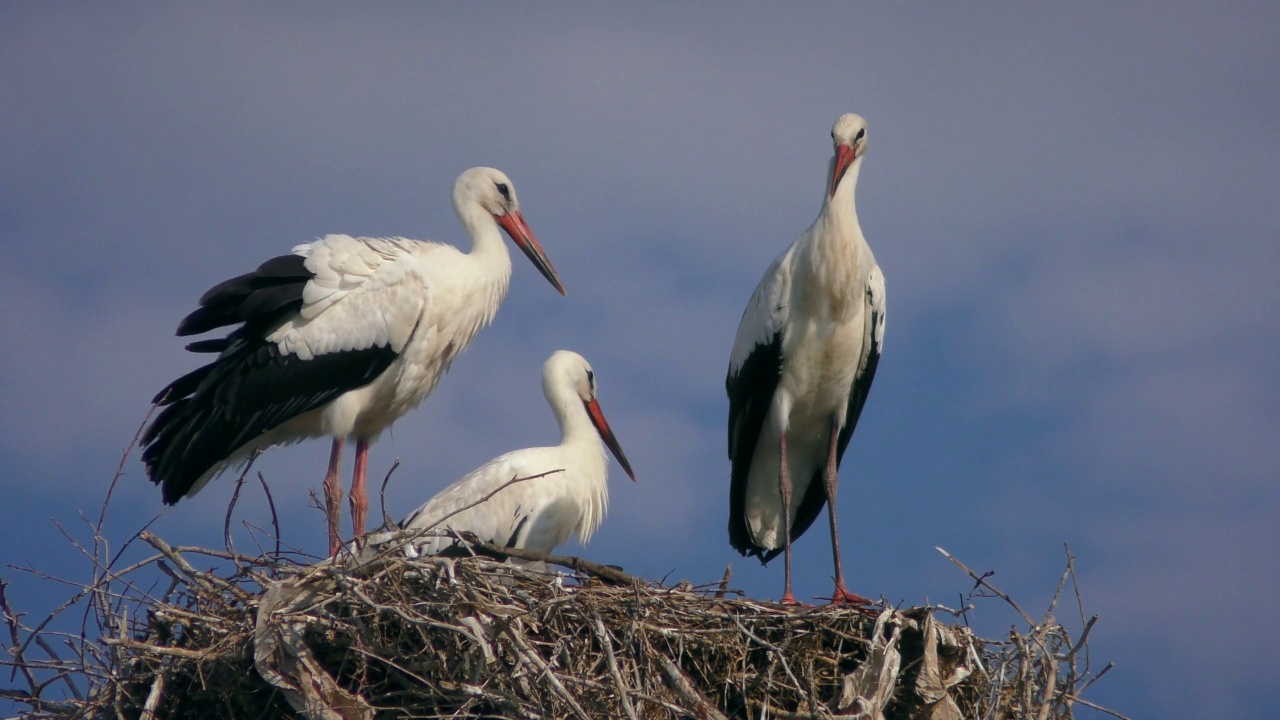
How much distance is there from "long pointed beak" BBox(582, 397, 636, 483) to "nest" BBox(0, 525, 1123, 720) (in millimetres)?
2374

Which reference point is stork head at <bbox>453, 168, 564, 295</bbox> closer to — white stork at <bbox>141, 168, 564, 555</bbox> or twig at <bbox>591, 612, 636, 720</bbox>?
white stork at <bbox>141, 168, 564, 555</bbox>

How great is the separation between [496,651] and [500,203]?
3.28m

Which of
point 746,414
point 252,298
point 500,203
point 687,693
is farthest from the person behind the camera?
point 500,203

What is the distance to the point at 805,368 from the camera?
711 centimetres

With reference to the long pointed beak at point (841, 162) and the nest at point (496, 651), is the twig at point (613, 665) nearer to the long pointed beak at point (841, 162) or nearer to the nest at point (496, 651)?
the nest at point (496, 651)

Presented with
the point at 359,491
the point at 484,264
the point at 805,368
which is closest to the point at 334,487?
the point at 359,491

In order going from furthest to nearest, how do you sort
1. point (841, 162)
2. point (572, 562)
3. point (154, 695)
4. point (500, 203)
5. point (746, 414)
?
point (500, 203) < point (746, 414) < point (841, 162) < point (572, 562) < point (154, 695)

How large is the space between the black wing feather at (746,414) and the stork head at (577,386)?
0.81 m

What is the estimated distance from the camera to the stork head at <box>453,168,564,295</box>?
7781mm

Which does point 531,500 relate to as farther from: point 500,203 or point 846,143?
point 846,143

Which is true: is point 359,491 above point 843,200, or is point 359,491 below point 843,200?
below

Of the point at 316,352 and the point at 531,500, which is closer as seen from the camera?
the point at 316,352

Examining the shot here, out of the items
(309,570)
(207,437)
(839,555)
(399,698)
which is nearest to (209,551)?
(309,570)

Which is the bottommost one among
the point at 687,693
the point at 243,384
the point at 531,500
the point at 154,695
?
the point at 154,695
